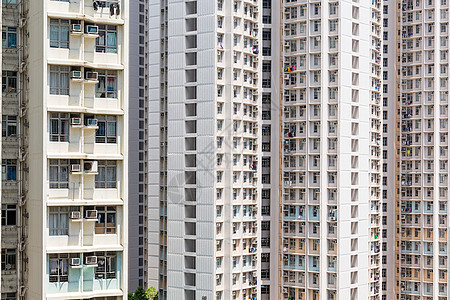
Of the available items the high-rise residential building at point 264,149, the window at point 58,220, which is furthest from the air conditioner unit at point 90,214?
the high-rise residential building at point 264,149

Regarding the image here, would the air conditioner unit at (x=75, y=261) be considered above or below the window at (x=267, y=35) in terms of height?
below

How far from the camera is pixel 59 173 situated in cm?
1927

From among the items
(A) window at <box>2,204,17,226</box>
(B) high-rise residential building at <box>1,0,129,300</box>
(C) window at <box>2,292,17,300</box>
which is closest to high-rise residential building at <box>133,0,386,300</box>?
(B) high-rise residential building at <box>1,0,129,300</box>

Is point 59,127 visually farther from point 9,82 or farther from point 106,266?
point 106,266

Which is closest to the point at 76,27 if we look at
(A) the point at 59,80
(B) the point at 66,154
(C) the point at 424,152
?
(A) the point at 59,80

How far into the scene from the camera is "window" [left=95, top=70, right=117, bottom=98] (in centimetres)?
1983

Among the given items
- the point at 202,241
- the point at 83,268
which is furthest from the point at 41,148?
the point at 202,241

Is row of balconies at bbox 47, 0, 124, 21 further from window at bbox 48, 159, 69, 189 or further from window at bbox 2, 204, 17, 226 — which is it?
window at bbox 2, 204, 17, 226

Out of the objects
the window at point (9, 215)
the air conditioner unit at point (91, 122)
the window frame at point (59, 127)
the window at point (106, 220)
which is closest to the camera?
the window frame at point (59, 127)

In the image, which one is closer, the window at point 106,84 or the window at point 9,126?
the window at point 106,84

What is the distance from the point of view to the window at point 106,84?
65.1ft

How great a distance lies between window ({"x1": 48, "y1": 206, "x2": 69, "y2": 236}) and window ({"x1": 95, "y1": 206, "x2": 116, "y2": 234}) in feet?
2.80

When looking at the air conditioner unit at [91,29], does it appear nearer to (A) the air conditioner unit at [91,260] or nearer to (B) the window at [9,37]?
(B) the window at [9,37]

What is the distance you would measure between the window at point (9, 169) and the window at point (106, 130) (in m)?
2.75
